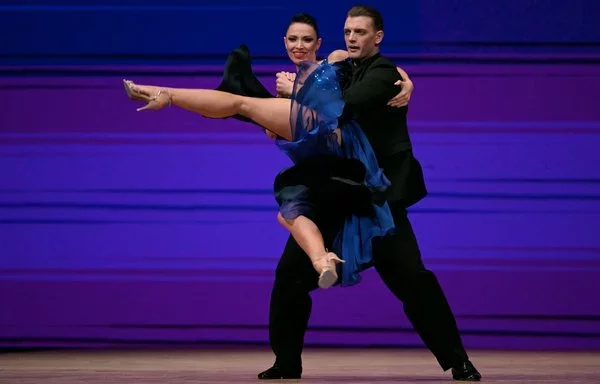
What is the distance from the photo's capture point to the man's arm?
4094 mm

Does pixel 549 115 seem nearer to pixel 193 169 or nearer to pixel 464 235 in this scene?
pixel 464 235

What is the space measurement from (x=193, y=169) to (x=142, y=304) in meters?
0.64

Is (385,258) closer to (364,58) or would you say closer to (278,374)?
(278,374)

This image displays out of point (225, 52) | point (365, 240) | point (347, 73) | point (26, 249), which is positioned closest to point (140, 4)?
point (225, 52)

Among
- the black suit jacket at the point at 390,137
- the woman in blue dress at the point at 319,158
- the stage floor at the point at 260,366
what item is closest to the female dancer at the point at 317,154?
the woman in blue dress at the point at 319,158

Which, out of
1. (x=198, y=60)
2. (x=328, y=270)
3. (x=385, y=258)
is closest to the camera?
(x=328, y=270)

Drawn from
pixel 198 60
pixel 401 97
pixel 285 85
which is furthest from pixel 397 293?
pixel 198 60

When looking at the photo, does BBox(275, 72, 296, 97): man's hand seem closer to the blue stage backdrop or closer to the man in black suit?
the man in black suit

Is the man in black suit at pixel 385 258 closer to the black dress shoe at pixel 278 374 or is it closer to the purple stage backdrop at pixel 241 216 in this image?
the black dress shoe at pixel 278 374

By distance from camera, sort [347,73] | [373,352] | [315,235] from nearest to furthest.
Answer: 1. [315,235]
2. [347,73]
3. [373,352]

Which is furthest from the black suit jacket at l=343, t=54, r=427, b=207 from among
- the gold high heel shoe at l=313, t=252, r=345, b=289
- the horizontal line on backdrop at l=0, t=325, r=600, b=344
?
the horizontal line on backdrop at l=0, t=325, r=600, b=344

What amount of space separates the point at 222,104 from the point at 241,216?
175 centimetres

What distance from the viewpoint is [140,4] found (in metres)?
5.74

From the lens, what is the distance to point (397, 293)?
4.26 m
